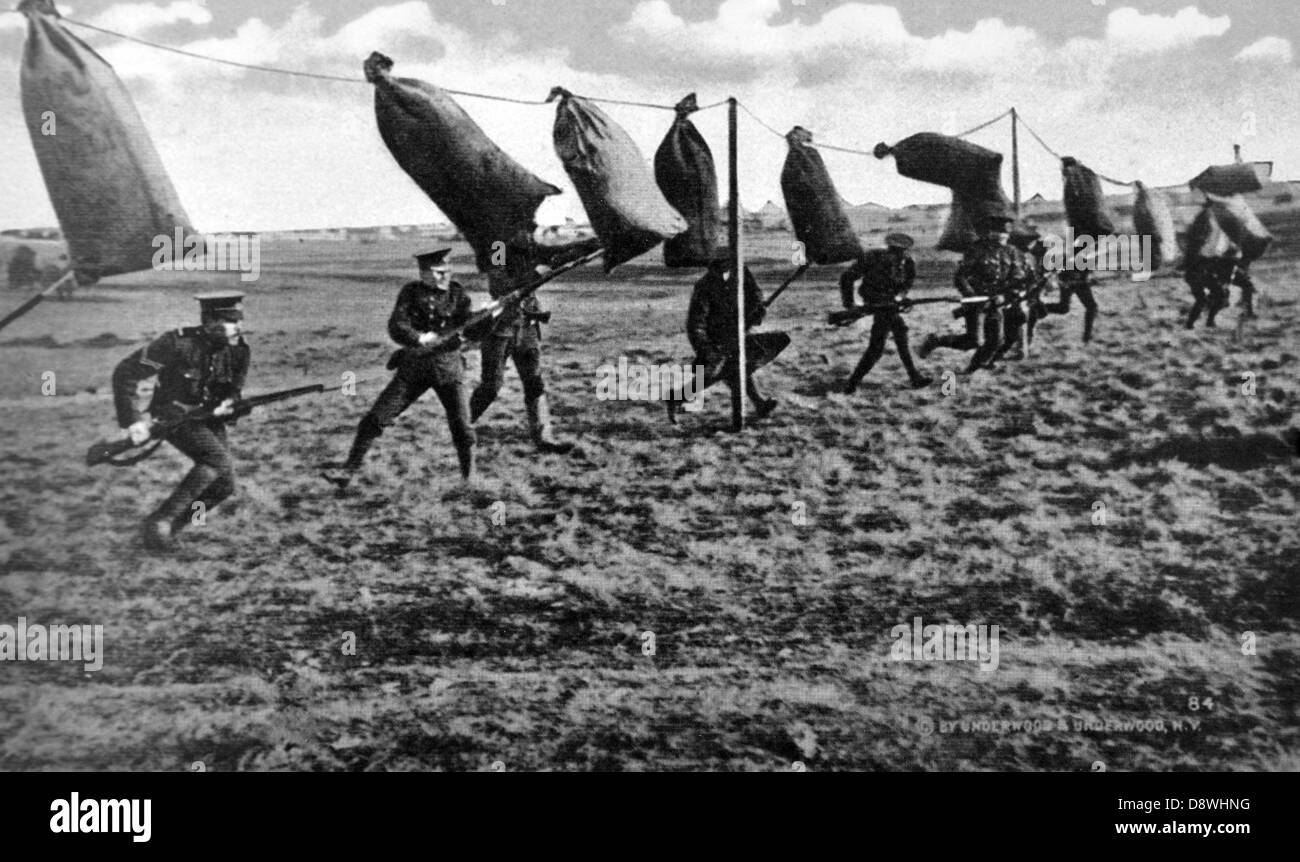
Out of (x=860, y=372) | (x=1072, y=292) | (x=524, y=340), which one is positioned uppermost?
(x=1072, y=292)

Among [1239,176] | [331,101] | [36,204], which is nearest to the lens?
[36,204]

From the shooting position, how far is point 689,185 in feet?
16.7

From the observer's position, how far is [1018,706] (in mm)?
4777

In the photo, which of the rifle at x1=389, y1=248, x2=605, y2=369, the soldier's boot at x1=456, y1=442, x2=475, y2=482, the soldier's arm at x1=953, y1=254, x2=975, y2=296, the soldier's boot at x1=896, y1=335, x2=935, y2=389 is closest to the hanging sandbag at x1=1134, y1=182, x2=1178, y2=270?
the soldier's arm at x1=953, y1=254, x2=975, y2=296

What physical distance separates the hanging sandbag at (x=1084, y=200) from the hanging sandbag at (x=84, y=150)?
186 inches

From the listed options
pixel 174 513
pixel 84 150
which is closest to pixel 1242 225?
pixel 174 513

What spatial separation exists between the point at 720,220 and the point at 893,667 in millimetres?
2388

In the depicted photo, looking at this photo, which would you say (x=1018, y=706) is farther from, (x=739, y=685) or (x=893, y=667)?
(x=739, y=685)

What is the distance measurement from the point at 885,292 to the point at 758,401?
93cm

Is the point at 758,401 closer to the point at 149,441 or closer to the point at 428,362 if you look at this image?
the point at 428,362

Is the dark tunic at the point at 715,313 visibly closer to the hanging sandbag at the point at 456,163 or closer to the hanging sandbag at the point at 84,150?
the hanging sandbag at the point at 456,163

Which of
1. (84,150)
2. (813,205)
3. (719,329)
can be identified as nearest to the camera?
(84,150)

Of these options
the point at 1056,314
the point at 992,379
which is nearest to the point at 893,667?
the point at 992,379

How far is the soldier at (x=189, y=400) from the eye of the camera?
15.8 ft
